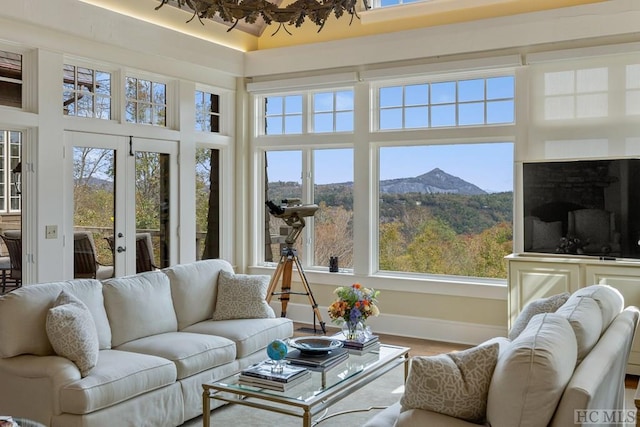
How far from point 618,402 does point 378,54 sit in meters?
4.26

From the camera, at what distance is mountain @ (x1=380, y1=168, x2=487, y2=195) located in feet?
20.2

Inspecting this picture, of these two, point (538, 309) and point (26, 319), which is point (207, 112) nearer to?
point (26, 319)

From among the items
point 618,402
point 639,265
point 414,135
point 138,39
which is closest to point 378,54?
point 414,135

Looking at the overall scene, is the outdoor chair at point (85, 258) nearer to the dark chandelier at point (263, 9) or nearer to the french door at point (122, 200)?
the french door at point (122, 200)

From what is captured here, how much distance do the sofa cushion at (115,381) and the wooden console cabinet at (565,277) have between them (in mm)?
2989

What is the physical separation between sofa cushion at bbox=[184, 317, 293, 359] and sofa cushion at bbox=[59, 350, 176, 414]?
0.65 m

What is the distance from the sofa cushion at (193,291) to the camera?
4.50 m

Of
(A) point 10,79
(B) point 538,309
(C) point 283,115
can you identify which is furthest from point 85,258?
(B) point 538,309

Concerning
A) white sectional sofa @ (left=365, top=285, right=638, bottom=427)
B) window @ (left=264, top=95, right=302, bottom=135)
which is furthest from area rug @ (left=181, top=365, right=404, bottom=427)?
window @ (left=264, top=95, right=302, bottom=135)

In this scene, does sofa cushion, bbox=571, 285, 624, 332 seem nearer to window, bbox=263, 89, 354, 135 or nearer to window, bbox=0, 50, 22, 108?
window, bbox=263, 89, 354, 135

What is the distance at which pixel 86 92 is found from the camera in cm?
557

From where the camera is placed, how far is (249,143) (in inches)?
286

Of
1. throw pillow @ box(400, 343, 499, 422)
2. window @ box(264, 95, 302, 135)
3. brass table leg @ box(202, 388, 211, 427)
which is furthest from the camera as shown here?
window @ box(264, 95, 302, 135)

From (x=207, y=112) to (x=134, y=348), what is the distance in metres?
3.70
